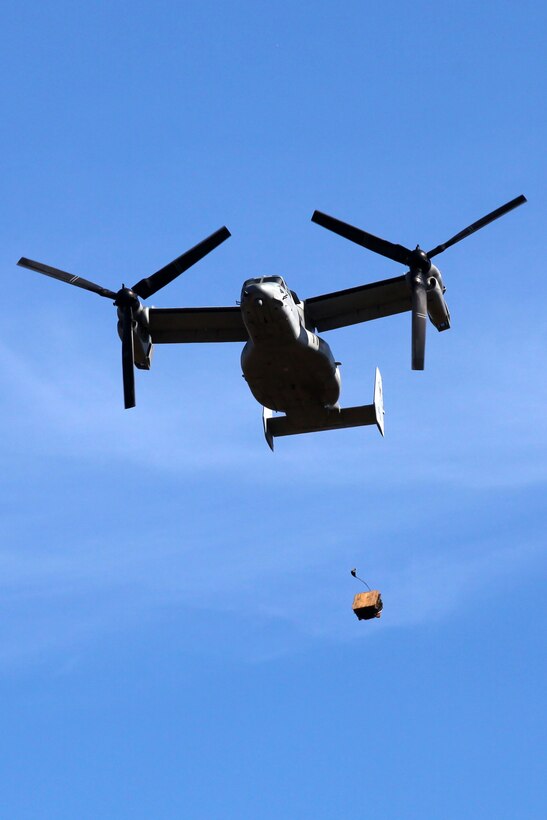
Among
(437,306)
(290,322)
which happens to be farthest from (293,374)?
(437,306)

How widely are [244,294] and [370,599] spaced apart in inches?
378

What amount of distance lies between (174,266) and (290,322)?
5811mm

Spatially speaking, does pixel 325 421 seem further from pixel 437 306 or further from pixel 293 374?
pixel 437 306

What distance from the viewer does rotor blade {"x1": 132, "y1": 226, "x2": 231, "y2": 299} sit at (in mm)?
36469

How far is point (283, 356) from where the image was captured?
33000 millimetres

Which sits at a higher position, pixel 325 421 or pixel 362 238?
pixel 362 238

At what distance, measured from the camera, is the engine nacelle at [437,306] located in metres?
34.4

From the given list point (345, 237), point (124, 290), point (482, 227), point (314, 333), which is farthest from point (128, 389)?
point (482, 227)

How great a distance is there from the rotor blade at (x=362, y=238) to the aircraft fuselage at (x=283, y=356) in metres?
2.63

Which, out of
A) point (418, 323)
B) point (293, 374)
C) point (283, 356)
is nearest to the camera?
point (283, 356)

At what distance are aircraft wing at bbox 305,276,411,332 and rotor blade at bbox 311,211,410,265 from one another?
1.03 meters

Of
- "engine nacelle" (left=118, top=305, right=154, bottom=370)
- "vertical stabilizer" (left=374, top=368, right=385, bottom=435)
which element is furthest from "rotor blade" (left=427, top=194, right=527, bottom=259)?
"engine nacelle" (left=118, top=305, right=154, bottom=370)

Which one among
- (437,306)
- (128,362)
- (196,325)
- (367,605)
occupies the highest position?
(196,325)

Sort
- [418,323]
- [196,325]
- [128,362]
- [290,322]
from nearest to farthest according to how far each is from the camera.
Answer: [290,322], [418,323], [128,362], [196,325]
